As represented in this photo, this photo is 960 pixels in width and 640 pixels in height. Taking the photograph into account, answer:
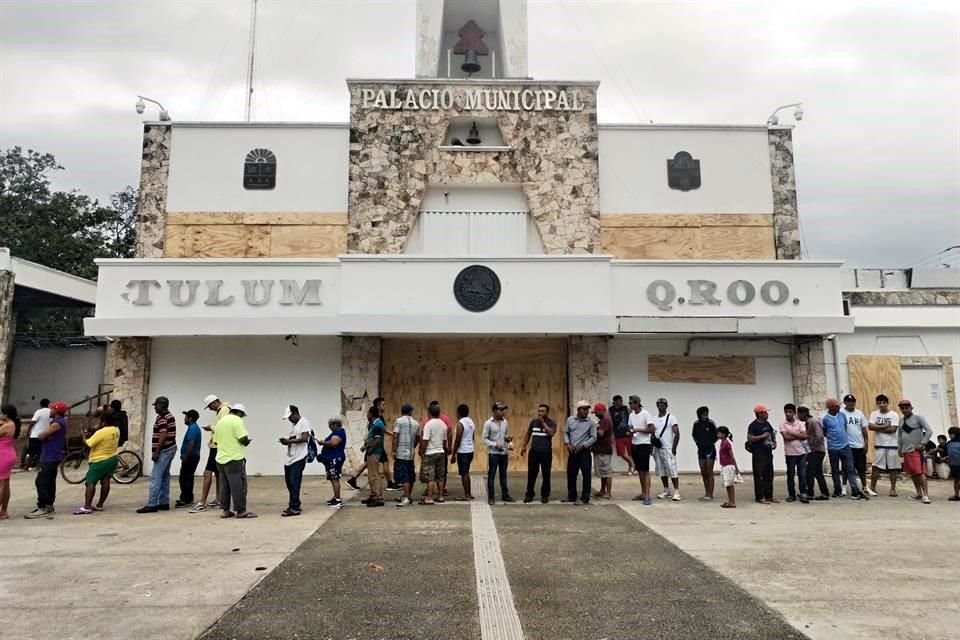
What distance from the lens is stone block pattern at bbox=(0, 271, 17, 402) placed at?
592 inches

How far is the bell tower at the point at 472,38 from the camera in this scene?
17547mm

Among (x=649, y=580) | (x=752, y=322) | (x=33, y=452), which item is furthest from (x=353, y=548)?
(x=752, y=322)

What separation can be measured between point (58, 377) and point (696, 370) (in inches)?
728

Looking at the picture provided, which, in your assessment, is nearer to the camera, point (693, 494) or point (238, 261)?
point (693, 494)

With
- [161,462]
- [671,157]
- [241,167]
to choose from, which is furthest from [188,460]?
[671,157]

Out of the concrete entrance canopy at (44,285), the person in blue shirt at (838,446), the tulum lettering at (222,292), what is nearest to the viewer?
the person in blue shirt at (838,446)

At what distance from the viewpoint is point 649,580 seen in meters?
6.09

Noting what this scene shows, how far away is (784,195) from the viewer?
15.8 meters

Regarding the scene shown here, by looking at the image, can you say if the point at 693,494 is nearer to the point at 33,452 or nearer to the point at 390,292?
the point at 390,292

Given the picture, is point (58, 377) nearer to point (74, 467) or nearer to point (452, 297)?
point (74, 467)

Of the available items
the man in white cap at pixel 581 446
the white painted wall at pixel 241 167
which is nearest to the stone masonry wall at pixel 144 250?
the white painted wall at pixel 241 167

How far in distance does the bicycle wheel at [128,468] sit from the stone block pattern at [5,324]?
392cm

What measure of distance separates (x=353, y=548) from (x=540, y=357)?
805 centimetres

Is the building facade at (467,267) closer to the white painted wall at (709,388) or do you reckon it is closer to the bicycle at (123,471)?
the white painted wall at (709,388)
